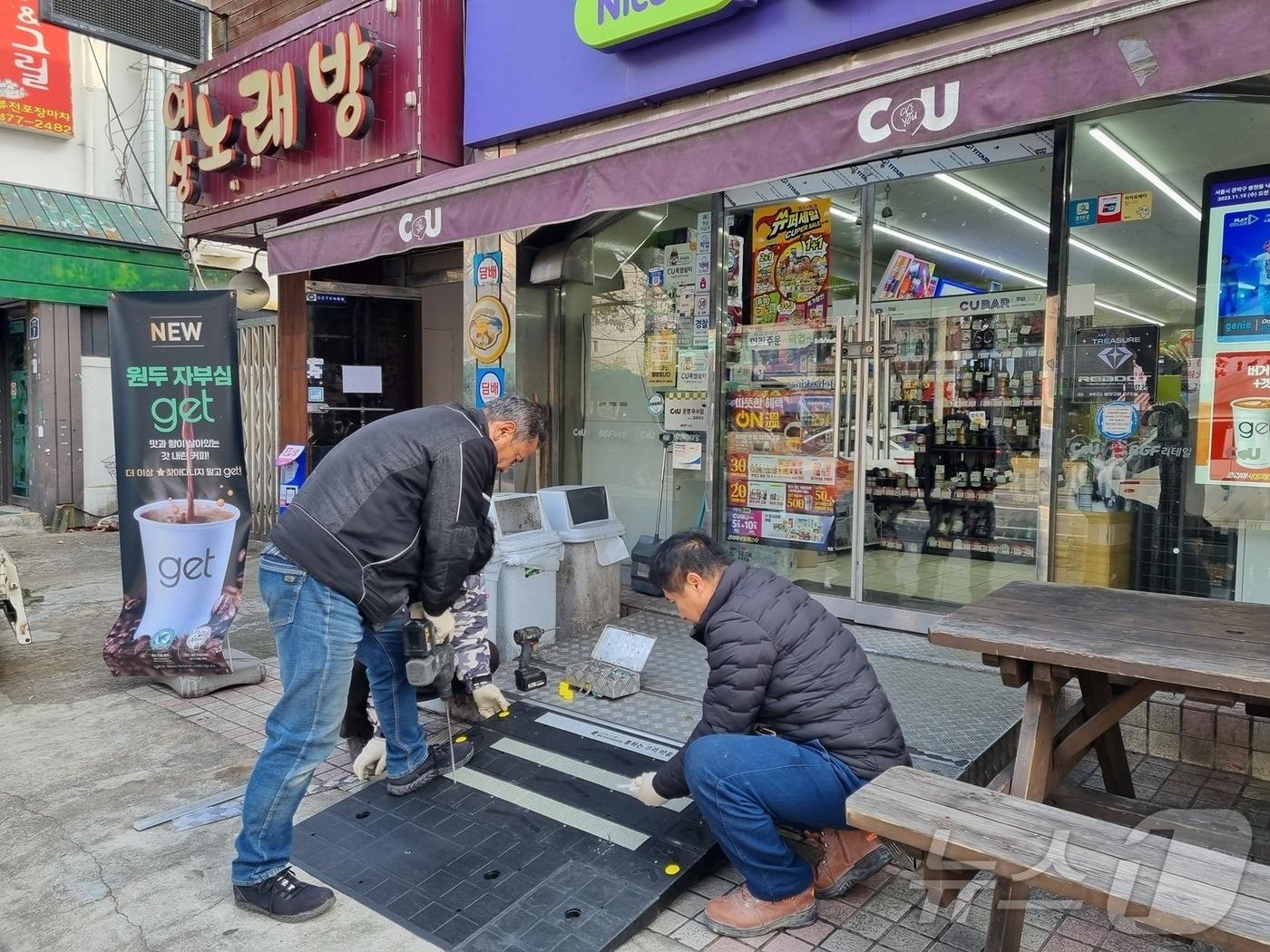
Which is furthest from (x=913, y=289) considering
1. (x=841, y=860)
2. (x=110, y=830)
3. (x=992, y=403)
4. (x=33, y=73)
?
(x=33, y=73)

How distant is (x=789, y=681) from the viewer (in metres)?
2.49

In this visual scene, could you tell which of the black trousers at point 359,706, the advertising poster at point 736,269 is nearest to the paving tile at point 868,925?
the black trousers at point 359,706

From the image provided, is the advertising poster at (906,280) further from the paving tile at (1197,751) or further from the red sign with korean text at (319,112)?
the red sign with korean text at (319,112)

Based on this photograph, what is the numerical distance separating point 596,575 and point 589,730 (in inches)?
63.2

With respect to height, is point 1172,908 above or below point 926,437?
below

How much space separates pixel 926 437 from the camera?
17.2 ft

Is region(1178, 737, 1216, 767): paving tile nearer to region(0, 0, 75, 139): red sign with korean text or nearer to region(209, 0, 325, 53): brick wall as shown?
region(209, 0, 325, 53): brick wall

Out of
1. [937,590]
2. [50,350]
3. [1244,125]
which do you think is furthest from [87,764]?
[50,350]

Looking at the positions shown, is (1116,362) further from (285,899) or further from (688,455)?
(285,899)

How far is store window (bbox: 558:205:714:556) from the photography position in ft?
20.4

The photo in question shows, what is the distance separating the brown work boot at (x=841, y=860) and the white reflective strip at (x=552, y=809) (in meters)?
0.60

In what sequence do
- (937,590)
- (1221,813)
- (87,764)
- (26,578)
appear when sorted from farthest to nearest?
(26,578) < (937,590) < (87,764) < (1221,813)

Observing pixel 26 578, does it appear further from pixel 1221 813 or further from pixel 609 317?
pixel 1221 813

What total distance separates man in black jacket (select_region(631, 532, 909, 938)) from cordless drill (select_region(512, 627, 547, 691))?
175 cm
